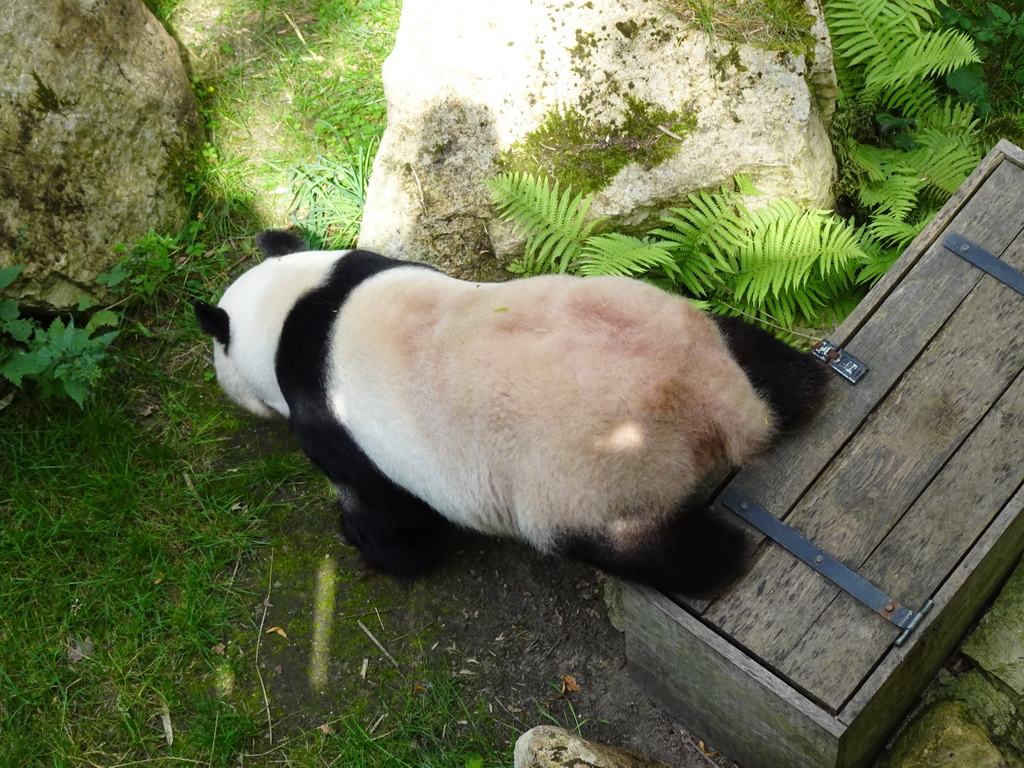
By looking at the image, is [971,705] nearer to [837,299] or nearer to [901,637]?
[901,637]

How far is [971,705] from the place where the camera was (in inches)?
140

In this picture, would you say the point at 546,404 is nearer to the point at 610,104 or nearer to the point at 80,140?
the point at 610,104

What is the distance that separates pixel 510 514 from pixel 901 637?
150 cm

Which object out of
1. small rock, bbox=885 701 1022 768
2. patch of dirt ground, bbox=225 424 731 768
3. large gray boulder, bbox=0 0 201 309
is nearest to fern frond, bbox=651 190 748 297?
patch of dirt ground, bbox=225 424 731 768

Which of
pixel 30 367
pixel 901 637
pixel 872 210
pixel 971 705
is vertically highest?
pixel 872 210

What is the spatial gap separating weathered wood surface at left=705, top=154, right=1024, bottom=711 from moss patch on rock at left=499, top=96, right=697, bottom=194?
1.52 meters

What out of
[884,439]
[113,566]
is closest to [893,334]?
[884,439]

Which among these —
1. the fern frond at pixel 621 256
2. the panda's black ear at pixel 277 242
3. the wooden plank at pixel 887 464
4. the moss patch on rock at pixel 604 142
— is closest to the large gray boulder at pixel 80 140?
the panda's black ear at pixel 277 242

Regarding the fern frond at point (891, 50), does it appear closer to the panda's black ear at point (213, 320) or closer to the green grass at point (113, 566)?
the panda's black ear at point (213, 320)

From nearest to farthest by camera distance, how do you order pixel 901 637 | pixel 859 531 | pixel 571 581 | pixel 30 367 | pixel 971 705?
1. pixel 901 637
2. pixel 859 531
3. pixel 971 705
4. pixel 571 581
5. pixel 30 367

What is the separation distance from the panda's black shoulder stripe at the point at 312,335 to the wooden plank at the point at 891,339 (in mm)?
1843


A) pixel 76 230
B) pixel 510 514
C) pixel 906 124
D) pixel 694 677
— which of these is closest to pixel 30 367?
pixel 76 230

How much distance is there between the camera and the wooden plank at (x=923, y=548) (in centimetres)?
284

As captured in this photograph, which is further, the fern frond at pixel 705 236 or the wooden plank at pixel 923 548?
the fern frond at pixel 705 236
